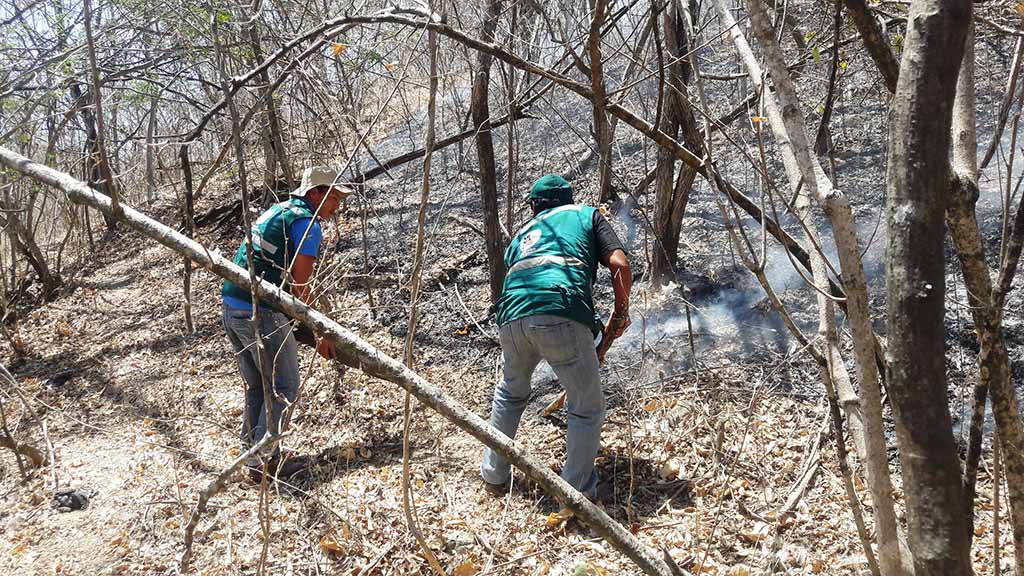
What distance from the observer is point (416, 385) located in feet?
7.55

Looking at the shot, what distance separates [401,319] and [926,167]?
18.0 feet

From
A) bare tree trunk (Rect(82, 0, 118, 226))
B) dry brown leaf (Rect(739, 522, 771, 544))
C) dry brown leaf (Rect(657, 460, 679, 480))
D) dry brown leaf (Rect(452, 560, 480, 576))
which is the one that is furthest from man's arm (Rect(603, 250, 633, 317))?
bare tree trunk (Rect(82, 0, 118, 226))

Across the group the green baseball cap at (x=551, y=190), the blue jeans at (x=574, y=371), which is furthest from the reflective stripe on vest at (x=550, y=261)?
the green baseball cap at (x=551, y=190)

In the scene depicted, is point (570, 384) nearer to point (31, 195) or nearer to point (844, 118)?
point (844, 118)

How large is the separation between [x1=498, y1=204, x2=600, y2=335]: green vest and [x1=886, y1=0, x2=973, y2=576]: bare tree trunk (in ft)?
8.16

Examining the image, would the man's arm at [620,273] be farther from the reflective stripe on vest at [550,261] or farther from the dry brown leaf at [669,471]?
the dry brown leaf at [669,471]

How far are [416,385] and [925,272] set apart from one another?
149 centimetres

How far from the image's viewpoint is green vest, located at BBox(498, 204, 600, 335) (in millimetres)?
3748

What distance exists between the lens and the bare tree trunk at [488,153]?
5082mm

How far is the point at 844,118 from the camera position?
7.27m

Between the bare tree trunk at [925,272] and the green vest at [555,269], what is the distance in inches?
97.9

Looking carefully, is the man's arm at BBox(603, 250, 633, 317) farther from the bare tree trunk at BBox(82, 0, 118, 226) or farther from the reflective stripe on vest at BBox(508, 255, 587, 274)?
the bare tree trunk at BBox(82, 0, 118, 226)

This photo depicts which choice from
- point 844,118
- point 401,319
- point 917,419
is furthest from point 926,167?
point 844,118

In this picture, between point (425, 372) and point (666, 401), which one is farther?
point (425, 372)
